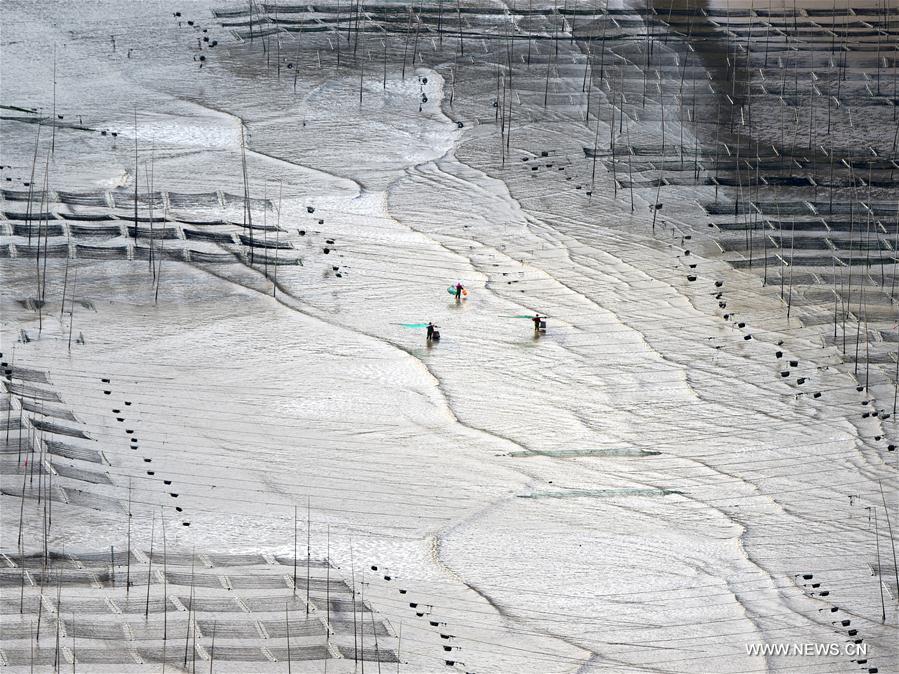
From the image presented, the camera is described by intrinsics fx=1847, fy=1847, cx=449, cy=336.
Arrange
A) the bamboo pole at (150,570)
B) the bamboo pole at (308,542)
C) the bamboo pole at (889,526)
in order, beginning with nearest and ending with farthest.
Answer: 1. the bamboo pole at (150,570)
2. the bamboo pole at (308,542)
3. the bamboo pole at (889,526)

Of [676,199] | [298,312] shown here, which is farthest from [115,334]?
[676,199]

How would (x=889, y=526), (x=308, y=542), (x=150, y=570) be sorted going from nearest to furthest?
(x=150, y=570), (x=308, y=542), (x=889, y=526)

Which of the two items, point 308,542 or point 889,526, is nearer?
point 308,542

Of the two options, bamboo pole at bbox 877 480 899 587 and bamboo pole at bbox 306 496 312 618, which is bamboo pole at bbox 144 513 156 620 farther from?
bamboo pole at bbox 877 480 899 587

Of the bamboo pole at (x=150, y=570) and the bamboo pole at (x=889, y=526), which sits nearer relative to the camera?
the bamboo pole at (x=150, y=570)

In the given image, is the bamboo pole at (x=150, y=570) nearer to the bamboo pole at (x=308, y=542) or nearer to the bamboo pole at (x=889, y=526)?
the bamboo pole at (x=308, y=542)

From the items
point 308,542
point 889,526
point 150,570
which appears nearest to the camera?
point 150,570

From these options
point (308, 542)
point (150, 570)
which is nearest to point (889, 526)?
point (308, 542)

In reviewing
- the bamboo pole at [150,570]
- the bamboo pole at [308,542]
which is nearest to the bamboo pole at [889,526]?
the bamboo pole at [308,542]

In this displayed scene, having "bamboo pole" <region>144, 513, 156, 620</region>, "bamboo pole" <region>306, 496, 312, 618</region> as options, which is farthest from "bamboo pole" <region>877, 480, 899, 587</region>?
"bamboo pole" <region>144, 513, 156, 620</region>

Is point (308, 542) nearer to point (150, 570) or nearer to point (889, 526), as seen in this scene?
point (150, 570)

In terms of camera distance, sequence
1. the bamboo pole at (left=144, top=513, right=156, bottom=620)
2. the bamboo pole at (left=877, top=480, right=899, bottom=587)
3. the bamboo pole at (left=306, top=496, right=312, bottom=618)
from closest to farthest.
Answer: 1. the bamboo pole at (left=144, top=513, right=156, bottom=620)
2. the bamboo pole at (left=306, top=496, right=312, bottom=618)
3. the bamboo pole at (left=877, top=480, right=899, bottom=587)
